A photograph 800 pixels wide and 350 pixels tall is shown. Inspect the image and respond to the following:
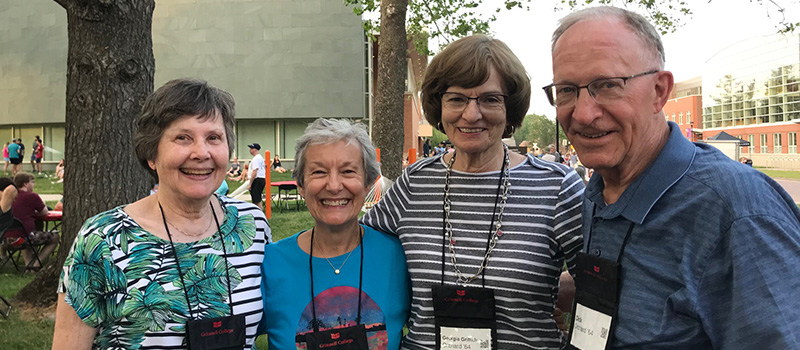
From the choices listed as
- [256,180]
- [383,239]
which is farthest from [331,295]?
[256,180]

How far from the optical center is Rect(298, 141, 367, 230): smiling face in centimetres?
227

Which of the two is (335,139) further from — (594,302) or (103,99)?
(103,99)

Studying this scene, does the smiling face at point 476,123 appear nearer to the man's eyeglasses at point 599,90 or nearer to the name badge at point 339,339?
the man's eyeglasses at point 599,90

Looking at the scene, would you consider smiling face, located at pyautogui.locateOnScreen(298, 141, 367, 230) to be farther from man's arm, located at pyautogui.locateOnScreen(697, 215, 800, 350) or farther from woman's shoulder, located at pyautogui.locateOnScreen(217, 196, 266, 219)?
man's arm, located at pyautogui.locateOnScreen(697, 215, 800, 350)

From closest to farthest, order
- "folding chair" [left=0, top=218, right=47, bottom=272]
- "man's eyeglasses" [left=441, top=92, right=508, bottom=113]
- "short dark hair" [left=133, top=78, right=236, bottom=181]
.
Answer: "short dark hair" [left=133, top=78, right=236, bottom=181]
"man's eyeglasses" [left=441, top=92, right=508, bottom=113]
"folding chair" [left=0, top=218, right=47, bottom=272]

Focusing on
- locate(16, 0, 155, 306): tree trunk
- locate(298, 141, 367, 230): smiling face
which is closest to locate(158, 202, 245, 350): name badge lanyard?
locate(298, 141, 367, 230): smiling face

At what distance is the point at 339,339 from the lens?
2.16 metres

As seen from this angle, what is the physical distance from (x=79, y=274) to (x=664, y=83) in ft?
6.62

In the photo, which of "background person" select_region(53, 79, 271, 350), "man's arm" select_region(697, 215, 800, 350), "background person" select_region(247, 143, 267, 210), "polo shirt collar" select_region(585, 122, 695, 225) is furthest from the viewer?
"background person" select_region(247, 143, 267, 210)

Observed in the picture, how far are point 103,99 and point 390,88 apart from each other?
5.24 meters

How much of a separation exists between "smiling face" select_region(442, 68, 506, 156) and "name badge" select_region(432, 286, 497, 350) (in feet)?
1.88

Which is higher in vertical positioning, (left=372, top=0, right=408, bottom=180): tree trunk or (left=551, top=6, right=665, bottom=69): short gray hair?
(left=372, top=0, right=408, bottom=180): tree trunk

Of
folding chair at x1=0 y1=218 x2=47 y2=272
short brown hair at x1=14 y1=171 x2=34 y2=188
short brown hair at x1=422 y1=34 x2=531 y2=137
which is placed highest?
short brown hair at x1=422 y1=34 x2=531 y2=137

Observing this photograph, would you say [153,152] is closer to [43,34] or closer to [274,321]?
[274,321]
